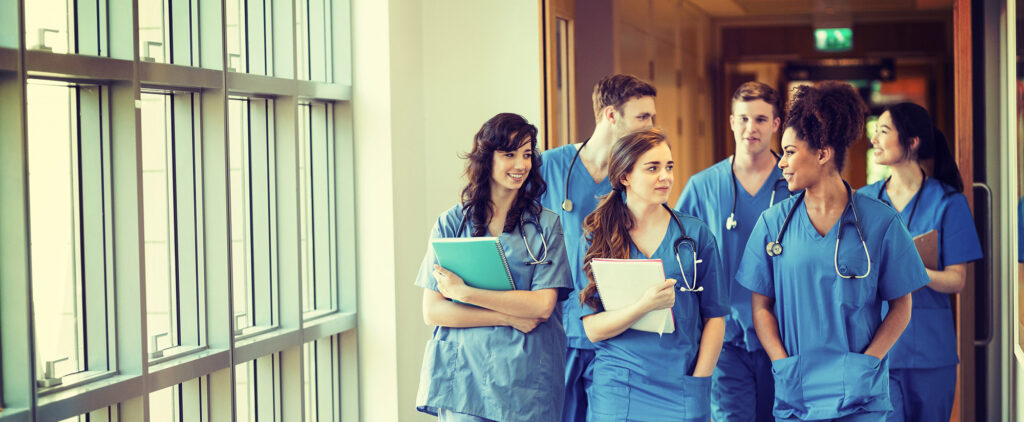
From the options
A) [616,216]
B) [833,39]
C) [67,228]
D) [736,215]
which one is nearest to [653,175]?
[616,216]

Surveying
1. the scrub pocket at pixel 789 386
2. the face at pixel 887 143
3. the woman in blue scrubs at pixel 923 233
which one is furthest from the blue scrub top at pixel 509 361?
the face at pixel 887 143

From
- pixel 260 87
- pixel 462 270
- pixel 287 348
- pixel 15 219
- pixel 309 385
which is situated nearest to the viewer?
pixel 15 219

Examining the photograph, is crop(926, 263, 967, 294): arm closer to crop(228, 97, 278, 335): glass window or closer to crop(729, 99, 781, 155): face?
crop(729, 99, 781, 155): face

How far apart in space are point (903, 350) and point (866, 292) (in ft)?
2.59

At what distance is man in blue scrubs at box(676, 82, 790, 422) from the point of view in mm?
3047

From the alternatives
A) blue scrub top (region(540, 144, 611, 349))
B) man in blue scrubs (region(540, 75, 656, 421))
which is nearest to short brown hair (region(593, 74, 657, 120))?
man in blue scrubs (region(540, 75, 656, 421))

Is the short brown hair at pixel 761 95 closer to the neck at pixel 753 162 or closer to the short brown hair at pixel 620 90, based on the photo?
the neck at pixel 753 162

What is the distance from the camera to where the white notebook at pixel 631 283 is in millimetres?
2291

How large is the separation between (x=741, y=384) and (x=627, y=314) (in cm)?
88

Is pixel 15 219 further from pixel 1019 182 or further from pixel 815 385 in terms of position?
pixel 1019 182

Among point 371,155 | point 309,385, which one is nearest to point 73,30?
point 371,155

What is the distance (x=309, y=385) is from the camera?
3.44m

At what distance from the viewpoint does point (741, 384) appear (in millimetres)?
3053

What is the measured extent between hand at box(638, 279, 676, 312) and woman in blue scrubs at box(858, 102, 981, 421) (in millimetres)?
1134
